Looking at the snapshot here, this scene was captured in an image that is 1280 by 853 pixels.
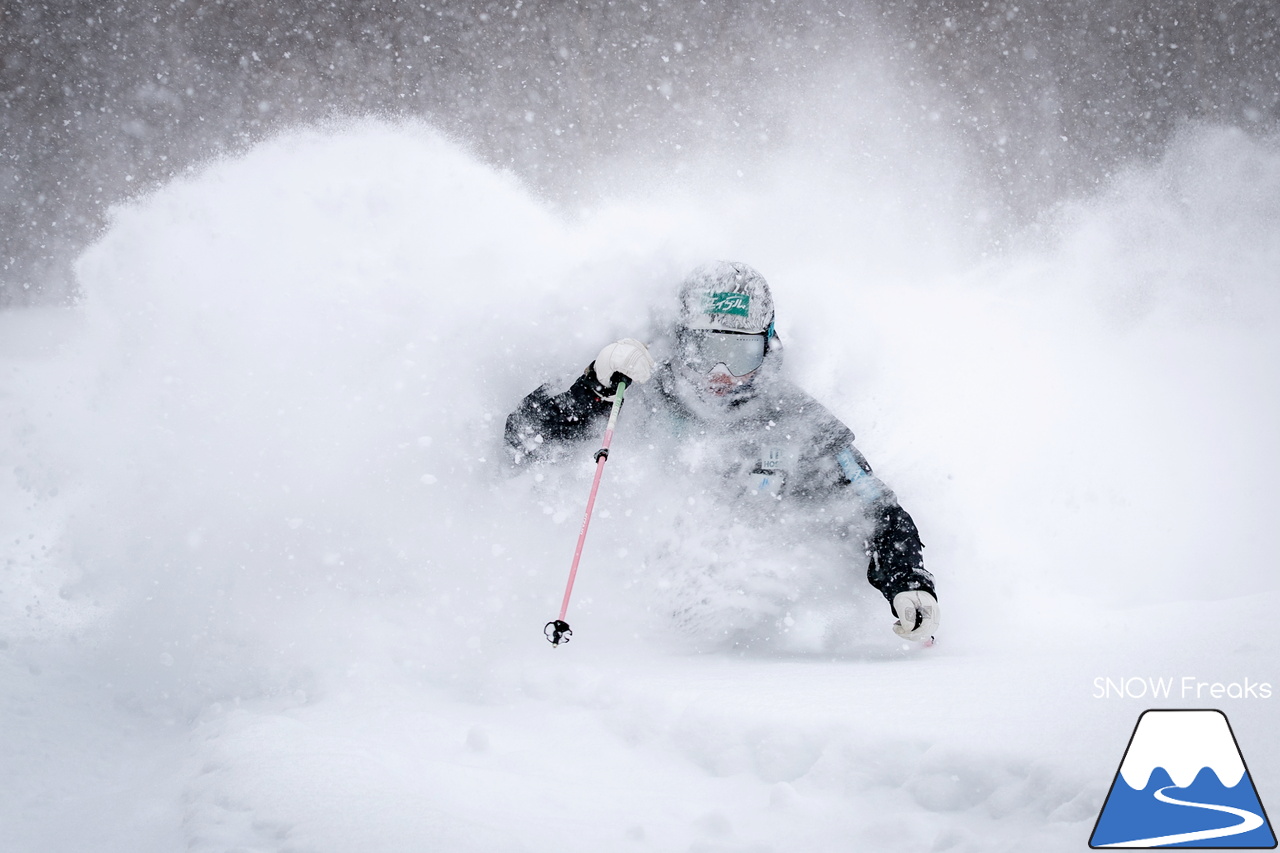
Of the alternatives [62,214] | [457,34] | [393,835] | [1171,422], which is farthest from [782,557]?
[62,214]

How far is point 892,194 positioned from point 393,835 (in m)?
5.77

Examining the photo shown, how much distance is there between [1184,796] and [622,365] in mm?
1694

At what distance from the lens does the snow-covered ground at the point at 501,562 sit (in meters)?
1.34

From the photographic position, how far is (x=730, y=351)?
7.07ft

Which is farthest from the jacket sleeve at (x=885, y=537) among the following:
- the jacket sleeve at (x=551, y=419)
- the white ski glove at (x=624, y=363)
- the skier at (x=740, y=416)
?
the jacket sleeve at (x=551, y=419)

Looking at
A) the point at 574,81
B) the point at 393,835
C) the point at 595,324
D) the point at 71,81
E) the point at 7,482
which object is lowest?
the point at 393,835

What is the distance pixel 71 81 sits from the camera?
553 centimetres

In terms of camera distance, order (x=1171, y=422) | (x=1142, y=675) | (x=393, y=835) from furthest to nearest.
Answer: (x=1171, y=422), (x=1142, y=675), (x=393, y=835)

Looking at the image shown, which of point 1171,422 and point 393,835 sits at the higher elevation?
point 1171,422

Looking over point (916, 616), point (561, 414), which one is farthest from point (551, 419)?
point (916, 616)

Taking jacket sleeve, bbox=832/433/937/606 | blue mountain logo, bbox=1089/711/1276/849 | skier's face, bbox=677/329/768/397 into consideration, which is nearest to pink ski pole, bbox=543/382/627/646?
skier's face, bbox=677/329/768/397

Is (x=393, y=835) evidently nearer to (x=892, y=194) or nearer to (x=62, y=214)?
(x=892, y=194)

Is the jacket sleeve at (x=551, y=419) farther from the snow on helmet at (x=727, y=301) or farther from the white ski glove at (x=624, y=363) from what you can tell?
the snow on helmet at (x=727, y=301)

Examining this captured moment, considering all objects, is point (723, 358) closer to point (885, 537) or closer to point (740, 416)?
point (740, 416)
